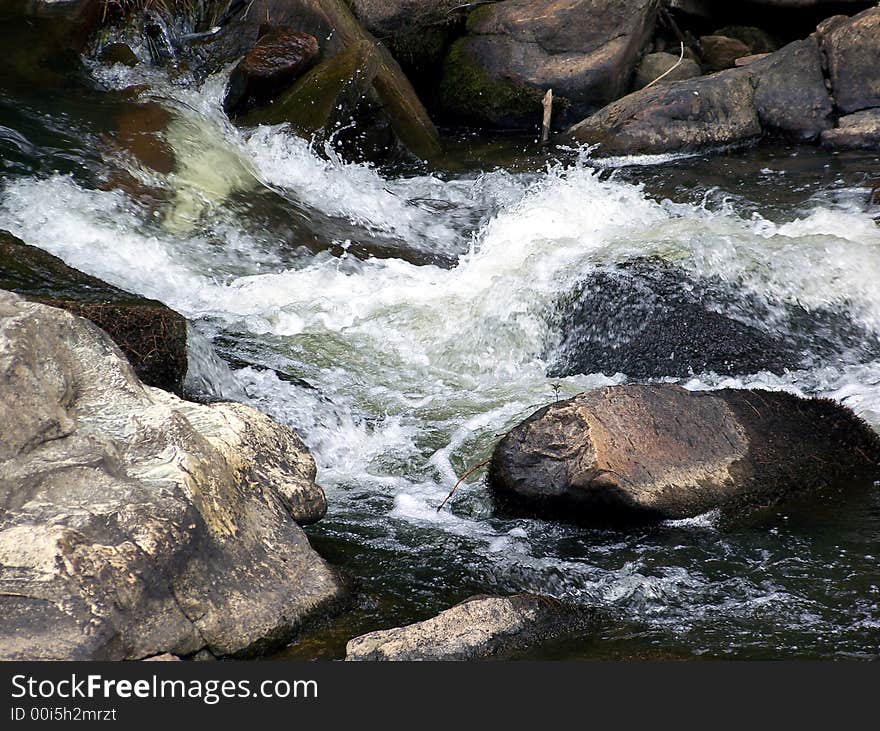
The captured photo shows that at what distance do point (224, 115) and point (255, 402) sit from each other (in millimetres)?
4591

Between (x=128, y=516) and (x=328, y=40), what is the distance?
7633mm

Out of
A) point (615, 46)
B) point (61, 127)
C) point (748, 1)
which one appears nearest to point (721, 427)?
point (61, 127)

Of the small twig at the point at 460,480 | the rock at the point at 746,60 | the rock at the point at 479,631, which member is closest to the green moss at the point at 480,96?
the rock at the point at 746,60

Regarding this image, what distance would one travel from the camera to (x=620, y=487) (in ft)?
14.5

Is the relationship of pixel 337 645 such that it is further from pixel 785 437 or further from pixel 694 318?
pixel 694 318

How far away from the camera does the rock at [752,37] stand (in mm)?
12359

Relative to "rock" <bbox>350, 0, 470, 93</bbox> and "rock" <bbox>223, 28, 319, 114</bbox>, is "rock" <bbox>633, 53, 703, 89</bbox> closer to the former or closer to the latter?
"rock" <bbox>350, 0, 470, 93</bbox>

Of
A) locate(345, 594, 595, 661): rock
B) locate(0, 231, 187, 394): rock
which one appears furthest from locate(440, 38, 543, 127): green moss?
locate(345, 594, 595, 661): rock

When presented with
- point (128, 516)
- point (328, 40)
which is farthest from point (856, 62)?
point (128, 516)

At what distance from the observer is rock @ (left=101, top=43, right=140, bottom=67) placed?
9.58 m

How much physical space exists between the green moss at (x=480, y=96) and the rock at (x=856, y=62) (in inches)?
116

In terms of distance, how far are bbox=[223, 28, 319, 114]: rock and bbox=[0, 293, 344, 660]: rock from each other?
19.8 feet

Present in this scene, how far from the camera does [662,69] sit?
1129cm

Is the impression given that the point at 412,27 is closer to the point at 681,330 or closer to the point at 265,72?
the point at 265,72
